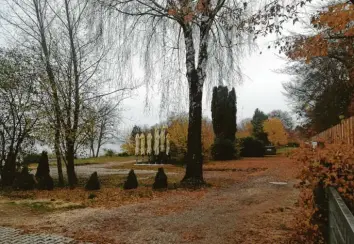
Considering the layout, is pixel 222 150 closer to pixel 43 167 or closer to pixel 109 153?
pixel 43 167

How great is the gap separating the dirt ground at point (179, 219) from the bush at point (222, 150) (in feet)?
49.3

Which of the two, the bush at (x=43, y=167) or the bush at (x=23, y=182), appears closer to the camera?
the bush at (x=23, y=182)

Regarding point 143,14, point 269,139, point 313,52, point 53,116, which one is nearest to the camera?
point 313,52

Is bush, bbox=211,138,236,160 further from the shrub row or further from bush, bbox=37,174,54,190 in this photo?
bush, bbox=37,174,54,190

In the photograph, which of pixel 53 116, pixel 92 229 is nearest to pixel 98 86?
pixel 53 116

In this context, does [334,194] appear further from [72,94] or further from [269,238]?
[72,94]

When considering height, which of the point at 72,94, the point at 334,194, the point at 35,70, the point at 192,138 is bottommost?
the point at 334,194

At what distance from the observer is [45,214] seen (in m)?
7.77

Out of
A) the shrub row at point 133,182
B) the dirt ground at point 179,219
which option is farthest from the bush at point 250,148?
the dirt ground at point 179,219

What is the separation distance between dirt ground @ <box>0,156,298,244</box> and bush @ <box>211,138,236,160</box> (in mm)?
15023

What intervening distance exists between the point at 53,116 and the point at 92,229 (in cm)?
740

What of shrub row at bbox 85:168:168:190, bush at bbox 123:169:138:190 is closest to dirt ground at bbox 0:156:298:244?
shrub row at bbox 85:168:168:190

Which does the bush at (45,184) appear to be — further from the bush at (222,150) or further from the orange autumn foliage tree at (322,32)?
the bush at (222,150)

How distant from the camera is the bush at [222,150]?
24.9 metres
